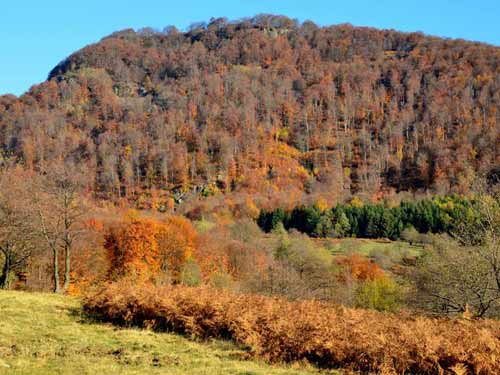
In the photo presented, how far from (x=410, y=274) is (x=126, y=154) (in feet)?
456

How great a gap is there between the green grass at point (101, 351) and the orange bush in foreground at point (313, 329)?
0.70 meters

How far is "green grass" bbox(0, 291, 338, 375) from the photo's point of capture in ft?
36.6

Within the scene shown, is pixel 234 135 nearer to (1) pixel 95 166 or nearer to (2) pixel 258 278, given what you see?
(1) pixel 95 166

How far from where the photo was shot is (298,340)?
13.2 meters

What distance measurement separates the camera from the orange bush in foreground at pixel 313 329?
11430mm

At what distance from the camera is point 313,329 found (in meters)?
13.3

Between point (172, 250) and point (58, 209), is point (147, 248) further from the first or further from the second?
point (58, 209)

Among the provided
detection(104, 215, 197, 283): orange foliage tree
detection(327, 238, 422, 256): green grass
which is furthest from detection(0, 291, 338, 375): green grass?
detection(327, 238, 422, 256): green grass

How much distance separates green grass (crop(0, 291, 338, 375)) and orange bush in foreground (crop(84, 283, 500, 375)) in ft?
2.29

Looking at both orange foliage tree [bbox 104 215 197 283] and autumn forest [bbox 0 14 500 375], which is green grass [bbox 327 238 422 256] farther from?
orange foliage tree [bbox 104 215 197 283]

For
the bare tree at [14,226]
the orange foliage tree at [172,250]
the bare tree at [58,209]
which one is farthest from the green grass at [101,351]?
the orange foliage tree at [172,250]

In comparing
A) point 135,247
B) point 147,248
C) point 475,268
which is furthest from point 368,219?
point 475,268

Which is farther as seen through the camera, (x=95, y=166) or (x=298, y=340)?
(x=95, y=166)

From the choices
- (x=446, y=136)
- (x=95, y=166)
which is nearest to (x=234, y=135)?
(x=95, y=166)
